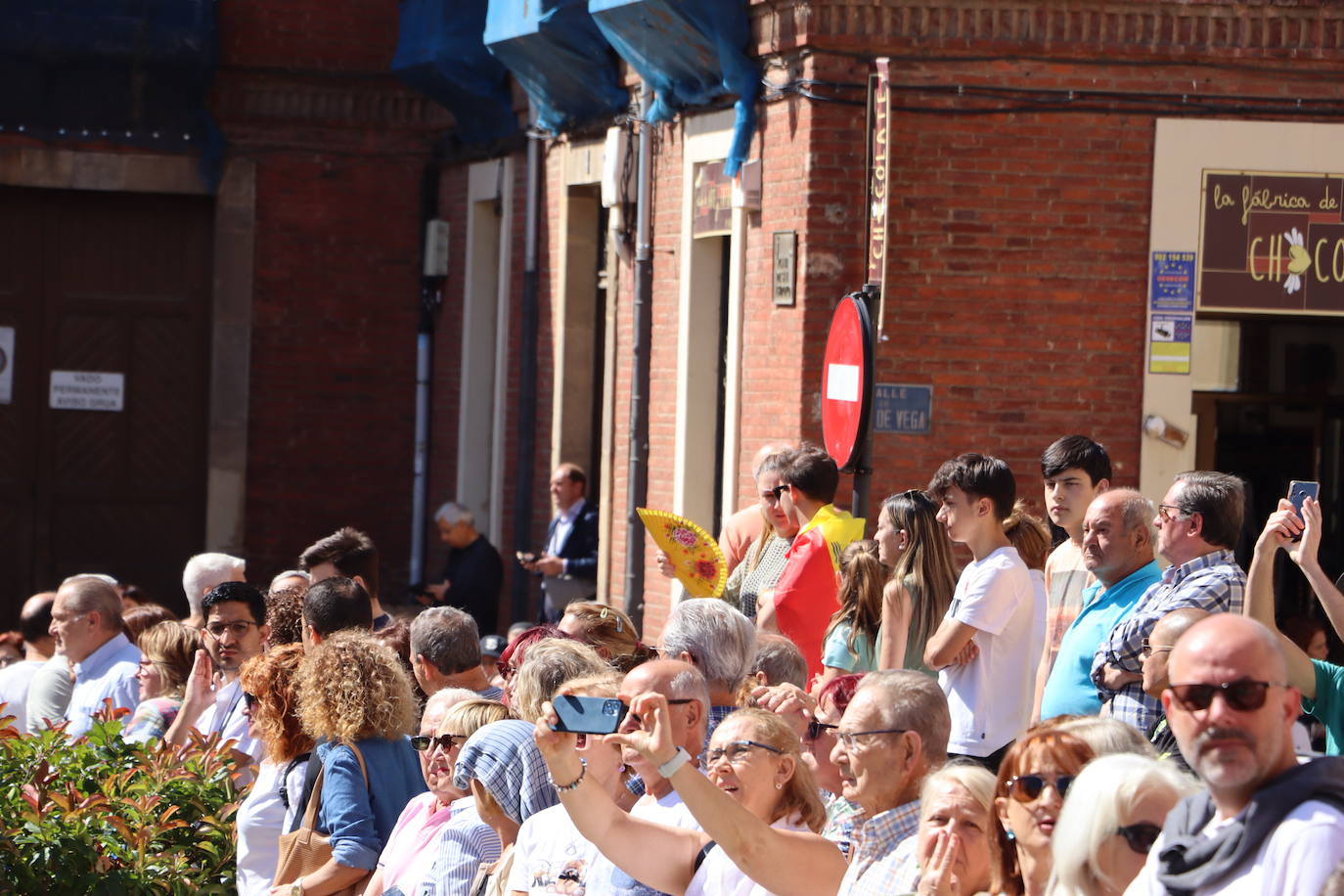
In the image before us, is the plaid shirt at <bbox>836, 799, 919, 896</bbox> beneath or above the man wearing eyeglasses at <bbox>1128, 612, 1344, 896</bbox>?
beneath

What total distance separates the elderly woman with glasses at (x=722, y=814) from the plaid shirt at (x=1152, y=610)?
58.6 inches

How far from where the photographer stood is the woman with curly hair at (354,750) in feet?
19.7

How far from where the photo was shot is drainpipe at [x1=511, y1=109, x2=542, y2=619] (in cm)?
1519

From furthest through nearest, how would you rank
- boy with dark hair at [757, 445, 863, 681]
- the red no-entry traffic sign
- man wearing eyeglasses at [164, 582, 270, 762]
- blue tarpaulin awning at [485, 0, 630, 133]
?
blue tarpaulin awning at [485, 0, 630, 133] → the red no-entry traffic sign → boy with dark hair at [757, 445, 863, 681] → man wearing eyeglasses at [164, 582, 270, 762]

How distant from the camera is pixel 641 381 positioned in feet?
43.3

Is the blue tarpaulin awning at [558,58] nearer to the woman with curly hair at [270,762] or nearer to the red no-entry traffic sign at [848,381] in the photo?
the red no-entry traffic sign at [848,381]

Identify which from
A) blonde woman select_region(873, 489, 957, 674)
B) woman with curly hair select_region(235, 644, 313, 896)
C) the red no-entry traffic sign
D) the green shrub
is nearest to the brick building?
the red no-entry traffic sign

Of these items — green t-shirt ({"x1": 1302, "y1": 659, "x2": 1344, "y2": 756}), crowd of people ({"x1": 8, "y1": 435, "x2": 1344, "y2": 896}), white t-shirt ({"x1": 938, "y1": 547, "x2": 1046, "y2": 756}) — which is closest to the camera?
crowd of people ({"x1": 8, "y1": 435, "x2": 1344, "y2": 896})

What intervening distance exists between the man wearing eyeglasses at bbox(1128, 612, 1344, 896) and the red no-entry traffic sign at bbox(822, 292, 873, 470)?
18.5ft

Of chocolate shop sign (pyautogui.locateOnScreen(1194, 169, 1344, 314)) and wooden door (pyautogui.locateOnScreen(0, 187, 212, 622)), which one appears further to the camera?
wooden door (pyautogui.locateOnScreen(0, 187, 212, 622))

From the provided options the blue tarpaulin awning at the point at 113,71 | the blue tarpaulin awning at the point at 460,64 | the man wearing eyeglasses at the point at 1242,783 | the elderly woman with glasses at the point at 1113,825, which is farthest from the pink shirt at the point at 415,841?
the blue tarpaulin awning at the point at 113,71

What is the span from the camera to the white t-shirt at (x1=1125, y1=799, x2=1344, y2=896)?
3.27 metres

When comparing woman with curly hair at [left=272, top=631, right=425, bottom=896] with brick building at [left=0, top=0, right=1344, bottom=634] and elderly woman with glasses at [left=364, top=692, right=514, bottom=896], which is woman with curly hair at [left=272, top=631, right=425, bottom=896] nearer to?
elderly woman with glasses at [left=364, top=692, right=514, bottom=896]

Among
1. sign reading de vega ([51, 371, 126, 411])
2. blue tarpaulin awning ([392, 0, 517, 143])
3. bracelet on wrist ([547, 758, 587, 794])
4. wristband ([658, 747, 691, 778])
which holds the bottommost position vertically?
bracelet on wrist ([547, 758, 587, 794])
